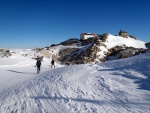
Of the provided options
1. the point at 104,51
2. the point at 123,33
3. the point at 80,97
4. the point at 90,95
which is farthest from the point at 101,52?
the point at 80,97

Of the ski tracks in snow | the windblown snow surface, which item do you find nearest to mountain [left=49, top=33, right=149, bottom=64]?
the windblown snow surface

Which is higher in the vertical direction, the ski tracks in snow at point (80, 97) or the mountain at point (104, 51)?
the mountain at point (104, 51)

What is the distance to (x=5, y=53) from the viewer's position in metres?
39.1

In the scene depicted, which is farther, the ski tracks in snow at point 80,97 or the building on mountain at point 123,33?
the building on mountain at point 123,33

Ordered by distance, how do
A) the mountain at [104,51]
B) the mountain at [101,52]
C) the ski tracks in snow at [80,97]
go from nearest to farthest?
the ski tracks in snow at [80,97], the mountain at [101,52], the mountain at [104,51]

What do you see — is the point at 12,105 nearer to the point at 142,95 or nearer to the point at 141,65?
the point at 142,95

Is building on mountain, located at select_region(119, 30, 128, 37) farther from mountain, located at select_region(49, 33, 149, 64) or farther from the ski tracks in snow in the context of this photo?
the ski tracks in snow

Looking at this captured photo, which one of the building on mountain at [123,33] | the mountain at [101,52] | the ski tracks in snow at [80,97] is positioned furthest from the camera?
the building on mountain at [123,33]

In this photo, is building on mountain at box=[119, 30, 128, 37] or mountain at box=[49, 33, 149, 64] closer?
mountain at box=[49, 33, 149, 64]

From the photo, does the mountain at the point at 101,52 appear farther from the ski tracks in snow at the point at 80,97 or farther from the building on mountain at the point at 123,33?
the ski tracks in snow at the point at 80,97

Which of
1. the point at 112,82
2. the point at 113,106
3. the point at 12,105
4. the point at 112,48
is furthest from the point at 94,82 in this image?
the point at 112,48

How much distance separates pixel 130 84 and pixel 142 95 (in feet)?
6.41

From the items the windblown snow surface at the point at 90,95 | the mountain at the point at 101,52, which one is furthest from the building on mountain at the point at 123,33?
the windblown snow surface at the point at 90,95

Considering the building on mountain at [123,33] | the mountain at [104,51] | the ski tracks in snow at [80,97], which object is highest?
the building on mountain at [123,33]
